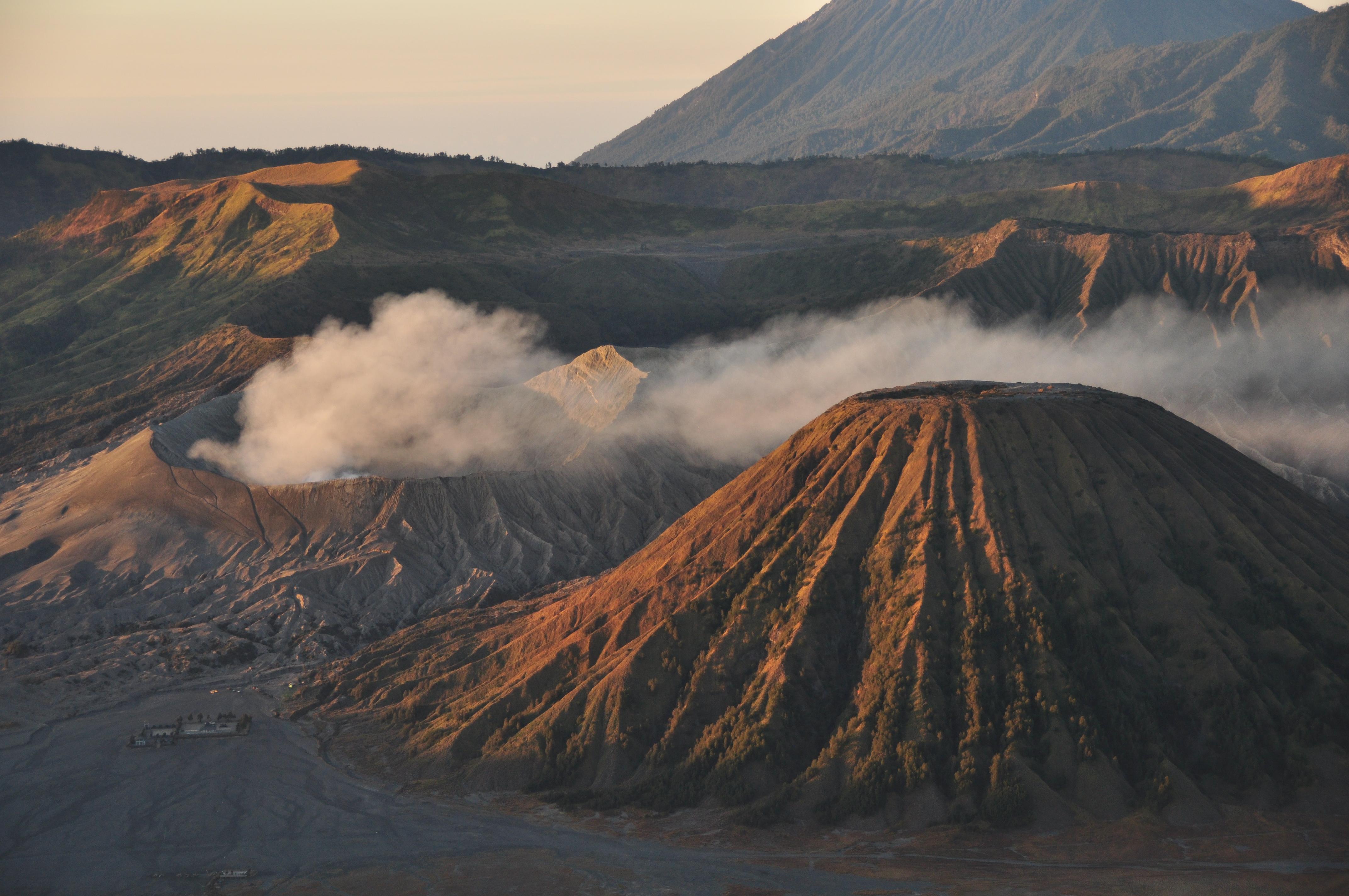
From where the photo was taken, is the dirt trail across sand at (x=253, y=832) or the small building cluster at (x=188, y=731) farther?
the small building cluster at (x=188, y=731)

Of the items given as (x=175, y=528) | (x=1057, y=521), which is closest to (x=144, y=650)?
(x=175, y=528)

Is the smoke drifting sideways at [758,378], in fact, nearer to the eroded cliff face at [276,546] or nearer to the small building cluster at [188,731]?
the eroded cliff face at [276,546]

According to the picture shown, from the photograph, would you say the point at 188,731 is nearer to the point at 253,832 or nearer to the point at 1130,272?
the point at 253,832

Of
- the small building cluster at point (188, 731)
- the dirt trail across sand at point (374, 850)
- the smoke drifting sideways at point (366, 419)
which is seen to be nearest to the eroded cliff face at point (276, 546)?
the smoke drifting sideways at point (366, 419)

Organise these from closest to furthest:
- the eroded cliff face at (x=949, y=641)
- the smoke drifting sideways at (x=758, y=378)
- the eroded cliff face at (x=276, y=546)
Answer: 1. the eroded cliff face at (x=949, y=641)
2. the eroded cliff face at (x=276, y=546)
3. the smoke drifting sideways at (x=758, y=378)

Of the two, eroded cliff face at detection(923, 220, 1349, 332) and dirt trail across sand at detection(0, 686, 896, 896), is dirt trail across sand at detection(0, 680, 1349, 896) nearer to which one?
dirt trail across sand at detection(0, 686, 896, 896)

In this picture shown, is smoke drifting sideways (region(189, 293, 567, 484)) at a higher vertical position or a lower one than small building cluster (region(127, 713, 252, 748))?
higher

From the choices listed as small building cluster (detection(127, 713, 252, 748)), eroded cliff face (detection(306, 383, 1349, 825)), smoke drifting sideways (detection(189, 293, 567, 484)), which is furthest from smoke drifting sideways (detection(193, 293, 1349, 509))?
eroded cliff face (detection(306, 383, 1349, 825))

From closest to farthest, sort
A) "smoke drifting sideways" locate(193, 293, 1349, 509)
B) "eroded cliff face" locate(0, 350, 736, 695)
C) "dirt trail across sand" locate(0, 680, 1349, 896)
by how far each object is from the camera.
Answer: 1. "dirt trail across sand" locate(0, 680, 1349, 896)
2. "eroded cliff face" locate(0, 350, 736, 695)
3. "smoke drifting sideways" locate(193, 293, 1349, 509)
